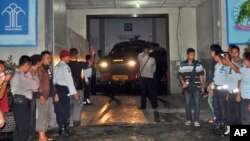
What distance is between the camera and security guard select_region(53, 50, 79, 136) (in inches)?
308

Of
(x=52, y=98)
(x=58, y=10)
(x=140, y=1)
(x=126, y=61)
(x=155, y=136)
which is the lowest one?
(x=155, y=136)

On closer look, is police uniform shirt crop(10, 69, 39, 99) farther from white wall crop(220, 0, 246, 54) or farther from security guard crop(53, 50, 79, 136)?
white wall crop(220, 0, 246, 54)

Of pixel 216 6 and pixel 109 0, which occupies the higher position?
→ pixel 109 0

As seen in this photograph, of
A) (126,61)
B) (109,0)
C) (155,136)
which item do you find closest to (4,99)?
(155,136)

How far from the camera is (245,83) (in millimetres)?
6895

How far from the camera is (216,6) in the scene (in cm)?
1093

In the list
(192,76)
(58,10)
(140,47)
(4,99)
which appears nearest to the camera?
(4,99)

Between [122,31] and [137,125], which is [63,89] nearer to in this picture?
[137,125]

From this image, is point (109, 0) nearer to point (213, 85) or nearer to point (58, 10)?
point (58, 10)

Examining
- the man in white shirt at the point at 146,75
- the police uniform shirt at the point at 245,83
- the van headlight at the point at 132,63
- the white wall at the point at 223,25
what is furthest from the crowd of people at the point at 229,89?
the van headlight at the point at 132,63

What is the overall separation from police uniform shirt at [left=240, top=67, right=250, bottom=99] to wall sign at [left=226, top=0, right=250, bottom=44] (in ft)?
13.2

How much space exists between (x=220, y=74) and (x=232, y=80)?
29 centimetres

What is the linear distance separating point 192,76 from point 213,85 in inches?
27.4

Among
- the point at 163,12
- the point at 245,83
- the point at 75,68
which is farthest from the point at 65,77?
the point at 163,12
